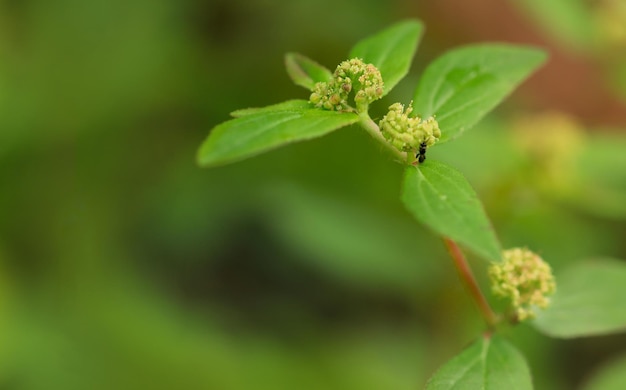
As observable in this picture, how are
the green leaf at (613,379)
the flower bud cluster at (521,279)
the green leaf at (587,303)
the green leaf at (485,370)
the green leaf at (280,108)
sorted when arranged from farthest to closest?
the green leaf at (613,379), the green leaf at (587,303), the flower bud cluster at (521,279), the green leaf at (485,370), the green leaf at (280,108)

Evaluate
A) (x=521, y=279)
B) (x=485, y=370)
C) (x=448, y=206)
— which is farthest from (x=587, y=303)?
(x=448, y=206)

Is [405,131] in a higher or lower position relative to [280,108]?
lower

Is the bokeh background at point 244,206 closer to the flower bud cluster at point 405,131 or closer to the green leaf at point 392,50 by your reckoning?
the green leaf at point 392,50

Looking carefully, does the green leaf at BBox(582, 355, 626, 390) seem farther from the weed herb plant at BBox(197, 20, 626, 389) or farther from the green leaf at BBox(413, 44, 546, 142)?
the green leaf at BBox(413, 44, 546, 142)

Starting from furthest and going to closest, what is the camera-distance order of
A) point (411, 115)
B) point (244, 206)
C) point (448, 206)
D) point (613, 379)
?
point (244, 206)
point (613, 379)
point (411, 115)
point (448, 206)

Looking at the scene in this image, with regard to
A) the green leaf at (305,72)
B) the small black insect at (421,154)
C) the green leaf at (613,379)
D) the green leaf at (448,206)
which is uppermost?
the green leaf at (305,72)

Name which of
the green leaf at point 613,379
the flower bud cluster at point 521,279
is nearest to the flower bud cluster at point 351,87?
the flower bud cluster at point 521,279

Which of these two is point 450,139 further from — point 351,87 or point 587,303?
point 587,303
